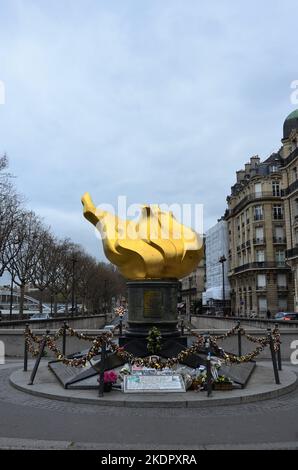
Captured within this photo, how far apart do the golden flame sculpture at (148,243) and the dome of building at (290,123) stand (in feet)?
154

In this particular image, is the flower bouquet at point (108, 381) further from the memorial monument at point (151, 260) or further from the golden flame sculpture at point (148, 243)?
the golden flame sculpture at point (148, 243)

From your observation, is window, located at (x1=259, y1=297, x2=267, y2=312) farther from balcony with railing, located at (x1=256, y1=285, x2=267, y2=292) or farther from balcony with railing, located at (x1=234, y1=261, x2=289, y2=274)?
balcony with railing, located at (x1=234, y1=261, x2=289, y2=274)

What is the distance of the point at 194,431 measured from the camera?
315 inches

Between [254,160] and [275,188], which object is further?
[254,160]

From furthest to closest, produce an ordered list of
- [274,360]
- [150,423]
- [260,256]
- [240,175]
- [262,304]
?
[240,175] → [260,256] → [262,304] → [274,360] → [150,423]

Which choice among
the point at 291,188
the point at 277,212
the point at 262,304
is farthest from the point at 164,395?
the point at 277,212

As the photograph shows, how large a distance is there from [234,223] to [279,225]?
13.9 m

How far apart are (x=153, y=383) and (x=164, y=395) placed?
0.42 m

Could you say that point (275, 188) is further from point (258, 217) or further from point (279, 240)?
point (279, 240)

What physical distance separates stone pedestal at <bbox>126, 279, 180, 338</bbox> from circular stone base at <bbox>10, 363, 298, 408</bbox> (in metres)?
3.09

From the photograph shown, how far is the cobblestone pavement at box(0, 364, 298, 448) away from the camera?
7.52 m

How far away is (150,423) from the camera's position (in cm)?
857
